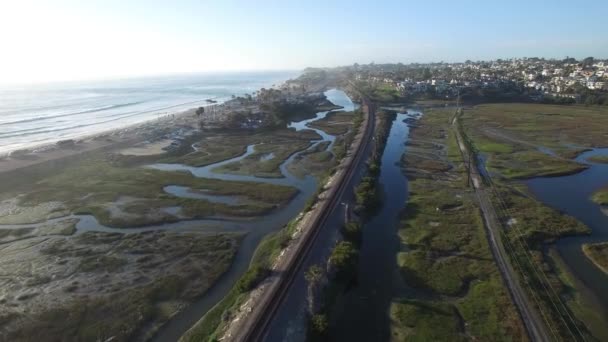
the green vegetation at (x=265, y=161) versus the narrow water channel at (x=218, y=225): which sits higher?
the green vegetation at (x=265, y=161)

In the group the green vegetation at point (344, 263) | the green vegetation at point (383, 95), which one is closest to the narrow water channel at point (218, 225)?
the green vegetation at point (344, 263)

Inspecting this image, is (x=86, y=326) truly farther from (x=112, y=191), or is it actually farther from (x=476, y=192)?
(x=476, y=192)

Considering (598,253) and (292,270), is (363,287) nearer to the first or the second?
(292,270)

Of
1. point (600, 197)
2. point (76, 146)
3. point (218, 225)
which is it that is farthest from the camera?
point (76, 146)

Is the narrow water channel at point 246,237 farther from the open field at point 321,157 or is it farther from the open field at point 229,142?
the open field at point 229,142

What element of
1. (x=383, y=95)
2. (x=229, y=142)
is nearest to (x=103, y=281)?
(x=229, y=142)

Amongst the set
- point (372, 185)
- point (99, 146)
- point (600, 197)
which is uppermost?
point (99, 146)

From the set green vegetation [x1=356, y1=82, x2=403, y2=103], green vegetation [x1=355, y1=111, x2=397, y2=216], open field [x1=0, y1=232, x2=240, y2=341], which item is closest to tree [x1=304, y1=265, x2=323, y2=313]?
open field [x1=0, y1=232, x2=240, y2=341]
